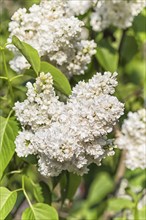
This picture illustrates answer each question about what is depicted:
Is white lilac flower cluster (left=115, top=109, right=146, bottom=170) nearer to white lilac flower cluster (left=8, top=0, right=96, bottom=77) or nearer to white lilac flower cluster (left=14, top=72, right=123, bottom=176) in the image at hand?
white lilac flower cluster (left=8, top=0, right=96, bottom=77)

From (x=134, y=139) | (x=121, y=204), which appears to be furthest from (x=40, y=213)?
(x=121, y=204)

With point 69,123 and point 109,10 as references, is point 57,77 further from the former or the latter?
point 109,10

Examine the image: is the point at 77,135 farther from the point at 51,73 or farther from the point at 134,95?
the point at 134,95

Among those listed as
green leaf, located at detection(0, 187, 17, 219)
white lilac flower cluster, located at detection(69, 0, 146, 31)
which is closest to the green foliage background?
green leaf, located at detection(0, 187, 17, 219)

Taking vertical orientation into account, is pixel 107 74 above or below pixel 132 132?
below

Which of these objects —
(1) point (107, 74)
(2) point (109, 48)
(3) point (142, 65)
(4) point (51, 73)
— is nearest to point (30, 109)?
(4) point (51, 73)

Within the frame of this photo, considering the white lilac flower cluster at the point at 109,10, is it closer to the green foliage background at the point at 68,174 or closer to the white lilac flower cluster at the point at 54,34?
the green foliage background at the point at 68,174

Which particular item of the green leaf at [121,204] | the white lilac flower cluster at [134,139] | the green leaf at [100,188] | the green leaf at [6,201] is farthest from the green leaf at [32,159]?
the green leaf at [100,188]
